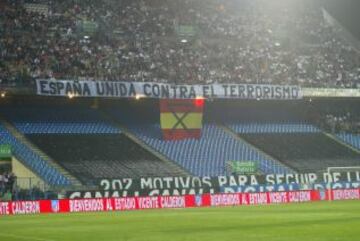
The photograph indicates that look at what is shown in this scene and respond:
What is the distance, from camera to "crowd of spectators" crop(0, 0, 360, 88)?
5959 cm

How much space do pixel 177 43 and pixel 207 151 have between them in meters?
11.3

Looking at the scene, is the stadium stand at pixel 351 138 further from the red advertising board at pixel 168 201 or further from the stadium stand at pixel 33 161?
the stadium stand at pixel 33 161

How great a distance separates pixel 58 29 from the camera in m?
62.5

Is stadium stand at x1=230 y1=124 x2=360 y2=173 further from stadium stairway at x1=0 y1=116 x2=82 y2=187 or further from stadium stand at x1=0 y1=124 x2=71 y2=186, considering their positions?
stadium stand at x1=0 y1=124 x2=71 y2=186

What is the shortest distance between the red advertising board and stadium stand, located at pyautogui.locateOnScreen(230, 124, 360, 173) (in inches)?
321

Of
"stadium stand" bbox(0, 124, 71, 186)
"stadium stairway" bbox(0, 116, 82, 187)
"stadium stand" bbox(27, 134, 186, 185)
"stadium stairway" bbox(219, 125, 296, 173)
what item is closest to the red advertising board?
"stadium stairway" bbox(0, 116, 82, 187)

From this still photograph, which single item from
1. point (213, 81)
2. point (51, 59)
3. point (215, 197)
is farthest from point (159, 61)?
point (215, 197)

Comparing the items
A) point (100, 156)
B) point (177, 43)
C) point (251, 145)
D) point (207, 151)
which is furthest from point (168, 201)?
point (177, 43)

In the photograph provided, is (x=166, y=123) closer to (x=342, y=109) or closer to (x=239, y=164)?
(x=239, y=164)

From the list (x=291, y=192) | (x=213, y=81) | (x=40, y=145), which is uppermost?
(x=213, y=81)

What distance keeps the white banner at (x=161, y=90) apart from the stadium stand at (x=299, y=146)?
Answer: 13.1 feet

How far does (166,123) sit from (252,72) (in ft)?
31.8

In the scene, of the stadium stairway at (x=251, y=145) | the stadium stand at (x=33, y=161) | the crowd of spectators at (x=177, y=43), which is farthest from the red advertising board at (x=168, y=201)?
the crowd of spectators at (x=177, y=43)

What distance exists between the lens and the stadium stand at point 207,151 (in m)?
60.7
